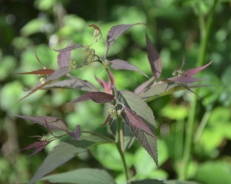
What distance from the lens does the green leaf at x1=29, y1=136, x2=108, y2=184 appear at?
522 mm

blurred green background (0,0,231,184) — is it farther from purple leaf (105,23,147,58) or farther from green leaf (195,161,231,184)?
purple leaf (105,23,147,58)

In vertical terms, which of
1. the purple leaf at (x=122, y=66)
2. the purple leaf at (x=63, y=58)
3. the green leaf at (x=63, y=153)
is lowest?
the green leaf at (x=63, y=153)

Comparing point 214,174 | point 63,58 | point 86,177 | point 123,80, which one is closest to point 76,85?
point 63,58

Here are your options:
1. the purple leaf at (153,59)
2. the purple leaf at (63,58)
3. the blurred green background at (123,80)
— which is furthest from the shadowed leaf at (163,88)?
the blurred green background at (123,80)

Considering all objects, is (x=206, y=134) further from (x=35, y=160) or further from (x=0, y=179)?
(x=0, y=179)

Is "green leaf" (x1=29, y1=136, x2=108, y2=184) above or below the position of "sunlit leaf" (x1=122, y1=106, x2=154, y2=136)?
below

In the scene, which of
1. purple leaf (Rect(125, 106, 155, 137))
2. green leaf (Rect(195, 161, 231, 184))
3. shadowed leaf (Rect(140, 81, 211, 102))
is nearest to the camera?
purple leaf (Rect(125, 106, 155, 137))

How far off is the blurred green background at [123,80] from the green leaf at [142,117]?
1.67ft

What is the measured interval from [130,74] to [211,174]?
0.55 metres

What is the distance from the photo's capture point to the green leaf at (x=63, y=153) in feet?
1.71

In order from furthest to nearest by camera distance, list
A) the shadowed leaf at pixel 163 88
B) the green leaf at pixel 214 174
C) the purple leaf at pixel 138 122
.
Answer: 1. the green leaf at pixel 214 174
2. the shadowed leaf at pixel 163 88
3. the purple leaf at pixel 138 122

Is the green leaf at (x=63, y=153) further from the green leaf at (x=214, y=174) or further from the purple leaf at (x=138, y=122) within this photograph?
the green leaf at (x=214, y=174)

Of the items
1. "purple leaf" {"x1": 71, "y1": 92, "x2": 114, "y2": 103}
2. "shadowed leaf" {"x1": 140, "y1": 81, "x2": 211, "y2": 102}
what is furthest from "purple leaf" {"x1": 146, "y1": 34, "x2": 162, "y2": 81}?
"purple leaf" {"x1": 71, "y1": 92, "x2": 114, "y2": 103}

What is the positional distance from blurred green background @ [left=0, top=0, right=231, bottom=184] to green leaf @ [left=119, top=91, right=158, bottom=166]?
511mm
